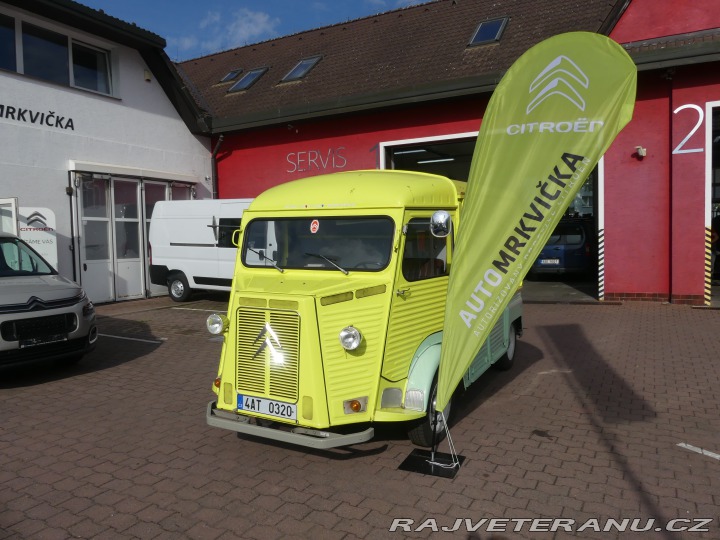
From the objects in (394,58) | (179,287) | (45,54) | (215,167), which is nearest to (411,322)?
(179,287)

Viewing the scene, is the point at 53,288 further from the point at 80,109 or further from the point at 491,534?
the point at 80,109

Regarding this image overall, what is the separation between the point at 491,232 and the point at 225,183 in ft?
46.6

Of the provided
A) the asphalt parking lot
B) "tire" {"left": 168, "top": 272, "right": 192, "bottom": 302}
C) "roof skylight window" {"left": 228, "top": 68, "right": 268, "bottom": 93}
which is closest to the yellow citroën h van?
the asphalt parking lot

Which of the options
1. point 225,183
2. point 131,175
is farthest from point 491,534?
point 225,183

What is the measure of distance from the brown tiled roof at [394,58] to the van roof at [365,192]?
8039 mm

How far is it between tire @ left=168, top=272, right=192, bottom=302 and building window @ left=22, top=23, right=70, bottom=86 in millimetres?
4948

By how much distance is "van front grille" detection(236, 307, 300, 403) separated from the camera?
4289 millimetres

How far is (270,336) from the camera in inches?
173

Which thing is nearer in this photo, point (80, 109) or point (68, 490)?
point (68, 490)

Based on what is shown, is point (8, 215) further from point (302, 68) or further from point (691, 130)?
point (691, 130)

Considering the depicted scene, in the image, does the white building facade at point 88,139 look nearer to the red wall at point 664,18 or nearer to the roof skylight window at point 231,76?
the roof skylight window at point 231,76

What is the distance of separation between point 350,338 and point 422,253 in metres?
1.23

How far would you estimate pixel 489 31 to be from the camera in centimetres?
1491

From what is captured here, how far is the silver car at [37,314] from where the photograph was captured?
254 inches
